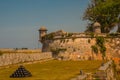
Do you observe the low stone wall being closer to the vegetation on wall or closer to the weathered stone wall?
the weathered stone wall

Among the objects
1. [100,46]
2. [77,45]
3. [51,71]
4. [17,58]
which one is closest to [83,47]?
[77,45]

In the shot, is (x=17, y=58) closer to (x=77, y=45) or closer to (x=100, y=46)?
(x=77, y=45)

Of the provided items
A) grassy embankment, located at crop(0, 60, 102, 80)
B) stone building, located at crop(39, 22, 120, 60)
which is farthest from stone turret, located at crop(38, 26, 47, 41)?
grassy embankment, located at crop(0, 60, 102, 80)

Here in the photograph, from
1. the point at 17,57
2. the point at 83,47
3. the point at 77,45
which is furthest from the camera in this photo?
the point at 77,45

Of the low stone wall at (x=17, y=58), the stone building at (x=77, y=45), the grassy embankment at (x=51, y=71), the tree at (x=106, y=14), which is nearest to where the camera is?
the grassy embankment at (x=51, y=71)

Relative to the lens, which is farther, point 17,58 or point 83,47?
point 83,47

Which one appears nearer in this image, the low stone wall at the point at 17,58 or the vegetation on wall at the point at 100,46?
the low stone wall at the point at 17,58

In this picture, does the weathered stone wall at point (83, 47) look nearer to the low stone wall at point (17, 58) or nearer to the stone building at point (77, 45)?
the stone building at point (77, 45)

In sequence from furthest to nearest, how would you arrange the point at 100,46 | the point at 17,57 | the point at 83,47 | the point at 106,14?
the point at 106,14, the point at 83,47, the point at 100,46, the point at 17,57

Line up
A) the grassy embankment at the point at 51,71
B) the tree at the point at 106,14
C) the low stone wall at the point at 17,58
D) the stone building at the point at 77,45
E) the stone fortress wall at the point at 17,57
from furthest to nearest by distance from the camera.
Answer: the tree at the point at 106,14 → the stone building at the point at 77,45 → the stone fortress wall at the point at 17,57 → the low stone wall at the point at 17,58 → the grassy embankment at the point at 51,71

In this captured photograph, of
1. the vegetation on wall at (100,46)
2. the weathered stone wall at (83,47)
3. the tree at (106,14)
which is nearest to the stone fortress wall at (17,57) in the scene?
the weathered stone wall at (83,47)

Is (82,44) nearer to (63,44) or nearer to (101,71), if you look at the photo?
(63,44)

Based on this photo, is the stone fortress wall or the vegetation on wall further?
the vegetation on wall

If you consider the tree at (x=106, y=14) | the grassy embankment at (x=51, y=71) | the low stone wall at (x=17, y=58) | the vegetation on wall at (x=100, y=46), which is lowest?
the grassy embankment at (x=51, y=71)
